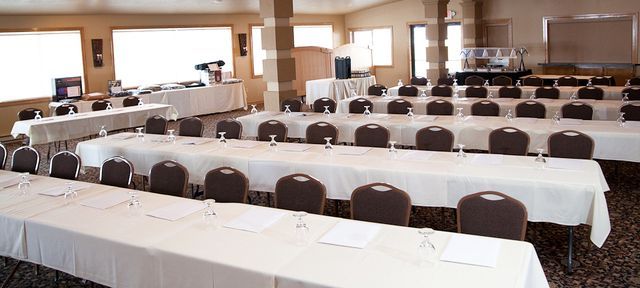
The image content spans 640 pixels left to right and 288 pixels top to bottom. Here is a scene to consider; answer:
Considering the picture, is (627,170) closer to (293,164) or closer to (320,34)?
(293,164)

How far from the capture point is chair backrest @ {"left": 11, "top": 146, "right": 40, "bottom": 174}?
654cm

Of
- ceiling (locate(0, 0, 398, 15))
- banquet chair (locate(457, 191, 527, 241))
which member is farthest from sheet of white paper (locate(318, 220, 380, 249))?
ceiling (locate(0, 0, 398, 15))

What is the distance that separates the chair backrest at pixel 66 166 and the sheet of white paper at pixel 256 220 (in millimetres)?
2635

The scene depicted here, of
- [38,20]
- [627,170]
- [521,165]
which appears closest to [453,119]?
[627,170]

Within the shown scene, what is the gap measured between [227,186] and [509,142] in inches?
125

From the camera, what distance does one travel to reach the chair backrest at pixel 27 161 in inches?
257

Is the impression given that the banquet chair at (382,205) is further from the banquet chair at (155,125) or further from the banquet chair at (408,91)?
the banquet chair at (408,91)

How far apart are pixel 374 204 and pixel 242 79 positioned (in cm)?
1335

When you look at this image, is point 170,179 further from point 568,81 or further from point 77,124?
point 568,81

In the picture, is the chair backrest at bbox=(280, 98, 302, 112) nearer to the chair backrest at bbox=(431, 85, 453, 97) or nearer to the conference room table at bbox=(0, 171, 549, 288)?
the chair backrest at bbox=(431, 85, 453, 97)

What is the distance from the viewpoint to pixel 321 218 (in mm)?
4016

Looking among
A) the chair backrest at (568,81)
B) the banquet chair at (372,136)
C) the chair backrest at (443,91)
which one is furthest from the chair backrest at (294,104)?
the chair backrest at (568,81)

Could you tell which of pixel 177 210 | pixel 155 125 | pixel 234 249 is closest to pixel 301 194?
pixel 177 210

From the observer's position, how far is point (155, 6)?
14.2 meters
